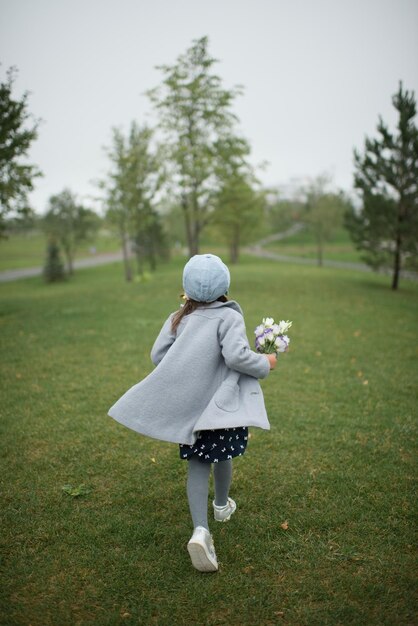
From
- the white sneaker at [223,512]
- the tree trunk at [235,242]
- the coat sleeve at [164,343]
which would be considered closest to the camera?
the coat sleeve at [164,343]

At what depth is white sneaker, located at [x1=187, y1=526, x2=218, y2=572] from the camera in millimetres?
2826

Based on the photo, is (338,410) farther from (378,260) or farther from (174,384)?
(378,260)

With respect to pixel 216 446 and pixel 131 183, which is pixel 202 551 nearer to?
pixel 216 446

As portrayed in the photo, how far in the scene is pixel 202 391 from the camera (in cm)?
297

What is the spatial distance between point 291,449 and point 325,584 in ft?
6.00

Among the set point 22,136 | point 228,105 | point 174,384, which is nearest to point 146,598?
point 174,384

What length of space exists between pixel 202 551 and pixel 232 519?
2.45 ft

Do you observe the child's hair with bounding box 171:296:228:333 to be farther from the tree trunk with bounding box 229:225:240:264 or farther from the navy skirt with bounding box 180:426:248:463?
the tree trunk with bounding box 229:225:240:264

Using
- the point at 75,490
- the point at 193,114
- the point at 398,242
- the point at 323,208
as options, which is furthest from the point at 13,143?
the point at 323,208

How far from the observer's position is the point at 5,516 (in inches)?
137

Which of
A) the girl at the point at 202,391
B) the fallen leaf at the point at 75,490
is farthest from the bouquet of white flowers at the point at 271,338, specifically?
the fallen leaf at the point at 75,490

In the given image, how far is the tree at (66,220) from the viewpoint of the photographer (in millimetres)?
34562

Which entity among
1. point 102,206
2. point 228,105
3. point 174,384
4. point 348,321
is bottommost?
point 348,321

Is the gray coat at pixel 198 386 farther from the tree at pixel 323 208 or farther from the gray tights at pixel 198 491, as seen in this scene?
the tree at pixel 323 208
